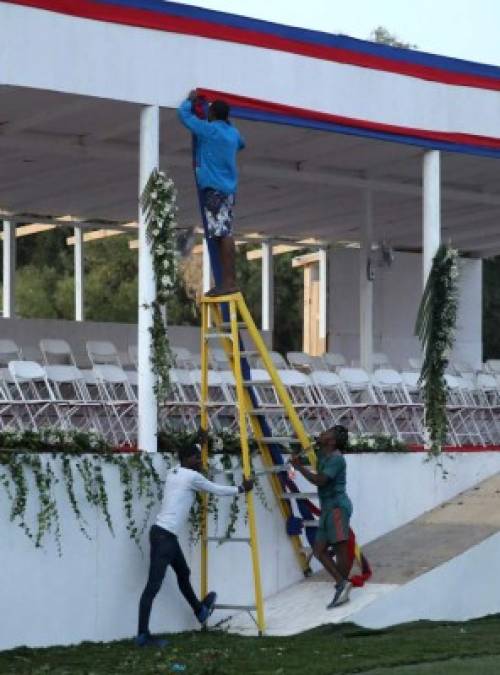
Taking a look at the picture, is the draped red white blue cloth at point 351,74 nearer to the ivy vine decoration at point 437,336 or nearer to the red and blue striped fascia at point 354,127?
the red and blue striped fascia at point 354,127

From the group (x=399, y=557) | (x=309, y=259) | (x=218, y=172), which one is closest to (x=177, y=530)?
(x=399, y=557)

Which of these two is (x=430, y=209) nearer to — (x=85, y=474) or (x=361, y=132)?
(x=361, y=132)

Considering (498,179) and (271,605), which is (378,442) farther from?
(498,179)

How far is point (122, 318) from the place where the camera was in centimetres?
4262

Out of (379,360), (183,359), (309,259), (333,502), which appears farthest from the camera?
(309,259)

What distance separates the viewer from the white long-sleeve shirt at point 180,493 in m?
12.9

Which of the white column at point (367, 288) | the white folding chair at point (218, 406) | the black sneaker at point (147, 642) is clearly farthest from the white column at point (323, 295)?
the black sneaker at point (147, 642)

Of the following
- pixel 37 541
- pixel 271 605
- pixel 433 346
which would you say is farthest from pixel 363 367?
pixel 37 541

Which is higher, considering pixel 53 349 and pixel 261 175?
pixel 261 175

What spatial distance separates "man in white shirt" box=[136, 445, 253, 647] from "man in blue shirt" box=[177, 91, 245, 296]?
1.60m

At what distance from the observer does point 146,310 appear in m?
13.7

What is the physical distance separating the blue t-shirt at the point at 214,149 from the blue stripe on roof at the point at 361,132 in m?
0.70

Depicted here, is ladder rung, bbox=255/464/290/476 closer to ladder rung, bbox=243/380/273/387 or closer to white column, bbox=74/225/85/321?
ladder rung, bbox=243/380/273/387

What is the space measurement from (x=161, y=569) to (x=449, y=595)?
2636mm
